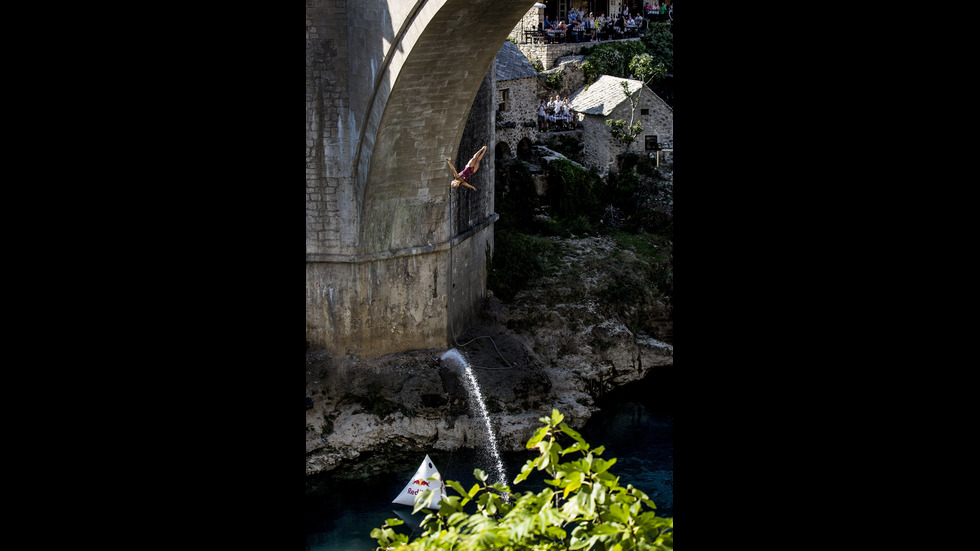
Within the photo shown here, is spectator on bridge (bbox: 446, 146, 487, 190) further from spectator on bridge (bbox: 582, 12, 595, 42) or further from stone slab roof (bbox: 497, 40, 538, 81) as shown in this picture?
spectator on bridge (bbox: 582, 12, 595, 42)

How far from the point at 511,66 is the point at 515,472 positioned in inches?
417

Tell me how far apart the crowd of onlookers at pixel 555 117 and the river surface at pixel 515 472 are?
794 cm

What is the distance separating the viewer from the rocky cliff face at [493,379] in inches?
420

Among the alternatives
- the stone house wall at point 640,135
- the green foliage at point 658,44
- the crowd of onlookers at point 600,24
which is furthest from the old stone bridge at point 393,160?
the crowd of onlookers at point 600,24

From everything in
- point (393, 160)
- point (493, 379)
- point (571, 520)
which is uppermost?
point (393, 160)

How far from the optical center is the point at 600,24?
24422mm

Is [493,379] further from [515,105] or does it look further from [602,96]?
[602,96]

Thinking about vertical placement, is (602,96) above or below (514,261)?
above

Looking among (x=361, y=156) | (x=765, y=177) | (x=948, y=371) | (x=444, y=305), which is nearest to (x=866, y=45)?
(x=765, y=177)

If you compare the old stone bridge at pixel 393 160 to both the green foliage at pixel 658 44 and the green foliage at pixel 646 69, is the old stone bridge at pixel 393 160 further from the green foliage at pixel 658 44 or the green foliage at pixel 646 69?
the green foliage at pixel 658 44

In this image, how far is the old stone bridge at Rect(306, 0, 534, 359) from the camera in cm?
970

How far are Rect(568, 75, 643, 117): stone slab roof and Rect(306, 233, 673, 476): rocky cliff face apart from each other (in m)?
5.78

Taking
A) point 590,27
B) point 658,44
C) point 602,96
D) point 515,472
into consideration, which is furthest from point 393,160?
point 590,27

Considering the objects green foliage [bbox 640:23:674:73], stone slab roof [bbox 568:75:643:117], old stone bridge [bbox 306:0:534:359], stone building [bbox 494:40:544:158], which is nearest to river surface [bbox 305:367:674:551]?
old stone bridge [bbox 306:0:534:359]
